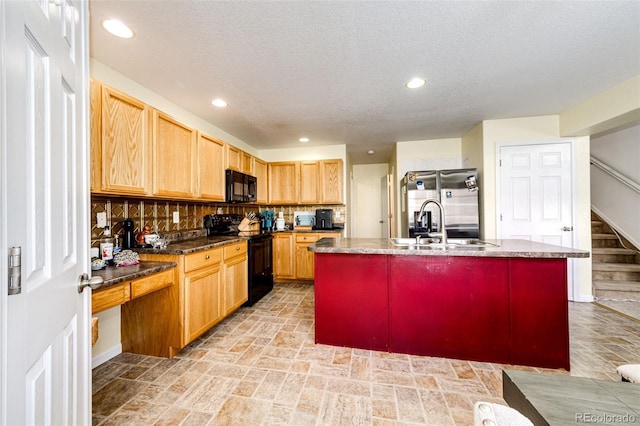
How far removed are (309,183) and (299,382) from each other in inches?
131

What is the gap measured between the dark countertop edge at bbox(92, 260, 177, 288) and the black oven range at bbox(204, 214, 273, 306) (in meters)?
1.28

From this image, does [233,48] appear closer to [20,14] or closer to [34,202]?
[20,14]

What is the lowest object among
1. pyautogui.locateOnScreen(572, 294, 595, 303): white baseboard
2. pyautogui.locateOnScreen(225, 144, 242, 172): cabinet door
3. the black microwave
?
pyautogui.locateOnScreen(572, 294, 595, 303): white baseboard

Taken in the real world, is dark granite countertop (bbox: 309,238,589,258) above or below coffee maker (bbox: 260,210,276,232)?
below

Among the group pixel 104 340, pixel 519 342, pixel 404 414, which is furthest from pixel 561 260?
pixel 104 340

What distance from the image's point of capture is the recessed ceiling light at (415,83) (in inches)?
92.7

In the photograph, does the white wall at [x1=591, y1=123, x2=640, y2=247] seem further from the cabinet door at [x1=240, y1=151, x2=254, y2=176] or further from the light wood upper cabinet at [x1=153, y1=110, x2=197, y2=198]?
the light wood upper cabinet at [x1=153, y1=110, x2=197, y2=198]

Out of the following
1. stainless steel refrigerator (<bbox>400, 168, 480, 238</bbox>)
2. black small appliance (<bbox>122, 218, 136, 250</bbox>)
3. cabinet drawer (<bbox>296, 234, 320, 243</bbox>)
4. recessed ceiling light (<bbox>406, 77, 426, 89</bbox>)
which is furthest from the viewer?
cabinet drawer (<bbox>296, 234, 320, 243</bbox>)

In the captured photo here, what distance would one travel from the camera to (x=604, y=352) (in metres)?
2.10

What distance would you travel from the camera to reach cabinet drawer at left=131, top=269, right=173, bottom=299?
1.71 m

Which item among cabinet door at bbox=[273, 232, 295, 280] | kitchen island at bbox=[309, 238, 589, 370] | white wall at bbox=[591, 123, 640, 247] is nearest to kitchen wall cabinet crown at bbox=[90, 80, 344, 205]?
cabinet door at bbox=[273, 232, 295, 280]

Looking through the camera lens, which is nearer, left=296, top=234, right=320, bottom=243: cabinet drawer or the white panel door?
the white panel door

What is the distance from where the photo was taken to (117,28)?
1.65 meters

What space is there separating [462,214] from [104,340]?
4180 millimetres
